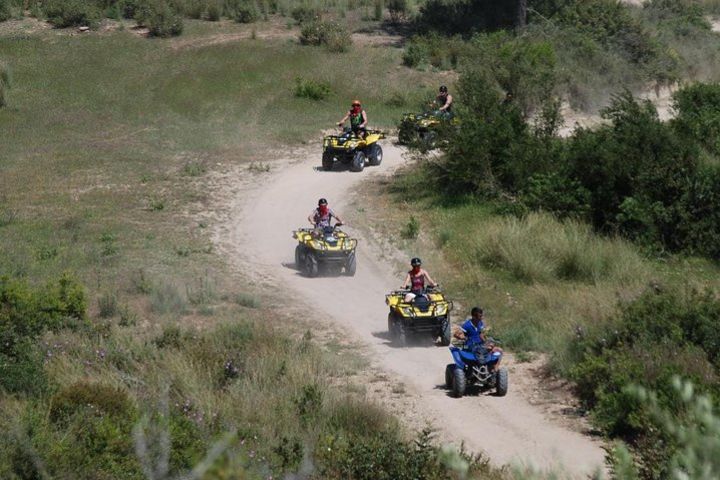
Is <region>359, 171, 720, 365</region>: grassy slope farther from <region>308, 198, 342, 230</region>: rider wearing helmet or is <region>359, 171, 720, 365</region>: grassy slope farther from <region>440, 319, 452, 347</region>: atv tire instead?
<region>308, 198, 342, 230</region>: rider wearing helmet

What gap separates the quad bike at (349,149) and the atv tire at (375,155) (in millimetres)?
40

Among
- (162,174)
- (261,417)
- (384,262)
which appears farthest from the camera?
(162,174)

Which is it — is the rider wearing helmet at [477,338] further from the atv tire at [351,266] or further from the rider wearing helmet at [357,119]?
the rider wearing helmet at [357,119]

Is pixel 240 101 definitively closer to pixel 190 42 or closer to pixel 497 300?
pixel 190 42

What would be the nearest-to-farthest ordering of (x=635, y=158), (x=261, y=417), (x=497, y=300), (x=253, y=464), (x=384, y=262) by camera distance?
(x=253, y=464)
(x=261, y=417)
(x=497, y=300)
(x=384, y=262)
(x=635, y=158)

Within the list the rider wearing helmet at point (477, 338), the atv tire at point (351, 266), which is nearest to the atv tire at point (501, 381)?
the rider wearing helmet at point (477, 338)

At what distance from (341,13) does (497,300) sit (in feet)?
103

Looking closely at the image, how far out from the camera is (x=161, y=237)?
76.0 ft

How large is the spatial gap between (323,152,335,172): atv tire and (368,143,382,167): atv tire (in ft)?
3.64

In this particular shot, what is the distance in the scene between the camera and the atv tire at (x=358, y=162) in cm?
2900

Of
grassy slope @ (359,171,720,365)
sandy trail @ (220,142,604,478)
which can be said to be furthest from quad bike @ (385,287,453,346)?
grassy slope @ (359,171,720,365)

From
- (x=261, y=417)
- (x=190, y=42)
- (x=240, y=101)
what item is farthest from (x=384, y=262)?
(x=190, y=42)

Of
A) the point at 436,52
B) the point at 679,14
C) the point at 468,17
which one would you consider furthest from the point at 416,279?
the point at 679,14

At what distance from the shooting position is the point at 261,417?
1292 cm
